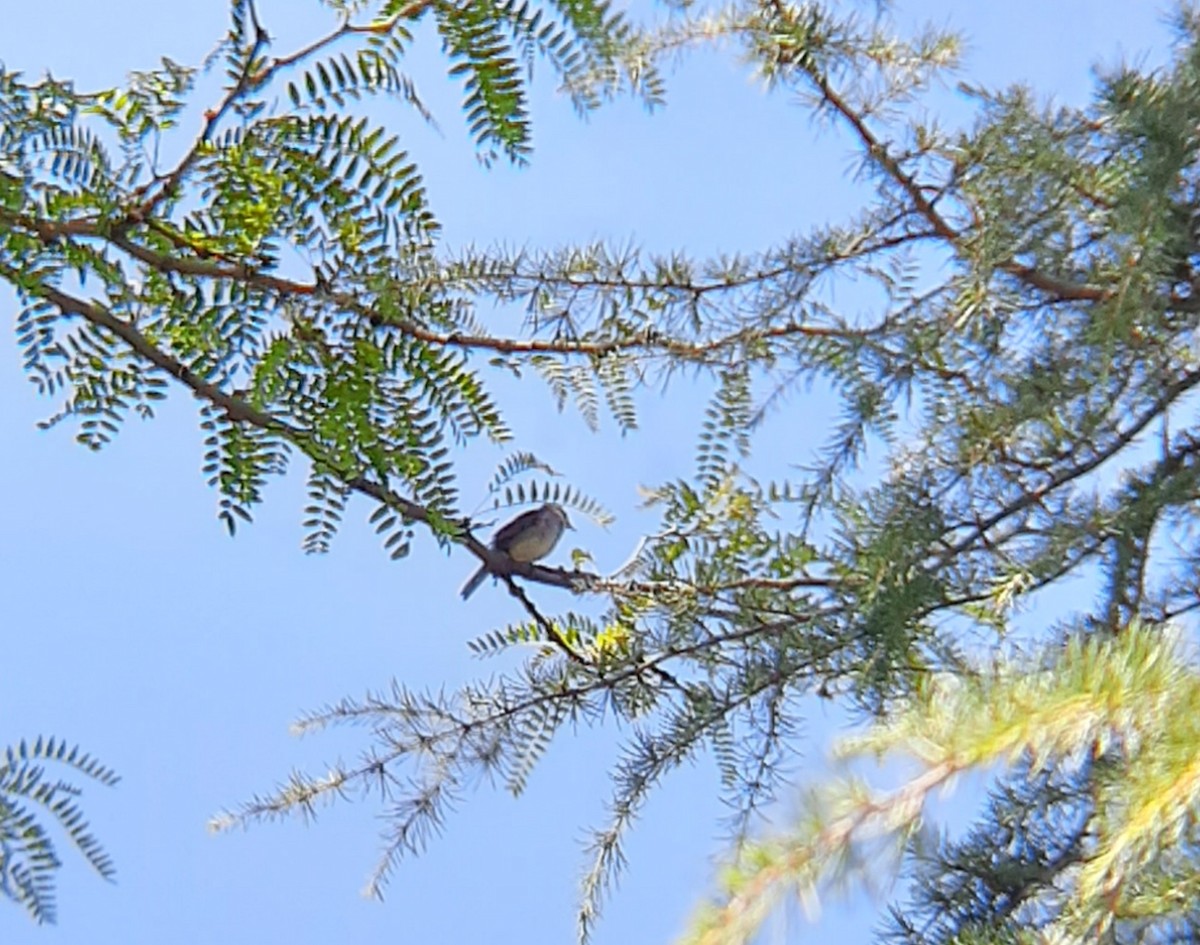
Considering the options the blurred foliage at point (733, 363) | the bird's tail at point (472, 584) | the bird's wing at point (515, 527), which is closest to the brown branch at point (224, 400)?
the blurred foliage at point (733, 363)

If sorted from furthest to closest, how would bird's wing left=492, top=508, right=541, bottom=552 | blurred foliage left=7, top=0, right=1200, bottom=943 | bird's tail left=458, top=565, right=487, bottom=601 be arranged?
bird's wing left=492, top=508, right=541, bottom=552, bird's tail left=458, top=565, right=487, bottom=601, blurred foliage left=7, top=0, right=1200, bottom=943

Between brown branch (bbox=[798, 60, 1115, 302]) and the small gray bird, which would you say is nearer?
brown branch (bbox=[798, 60, 1115, 302])

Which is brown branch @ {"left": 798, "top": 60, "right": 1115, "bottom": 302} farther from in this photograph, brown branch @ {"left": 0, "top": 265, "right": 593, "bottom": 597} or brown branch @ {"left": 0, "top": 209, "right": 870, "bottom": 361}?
brown branch @ {"left": 0, "top": 265, "right": 593, "bottom": 597}

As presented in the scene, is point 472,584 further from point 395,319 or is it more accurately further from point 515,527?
point 395,319

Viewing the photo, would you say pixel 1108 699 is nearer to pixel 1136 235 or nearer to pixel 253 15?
pixel 1136 235

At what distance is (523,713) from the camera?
85 centimetres

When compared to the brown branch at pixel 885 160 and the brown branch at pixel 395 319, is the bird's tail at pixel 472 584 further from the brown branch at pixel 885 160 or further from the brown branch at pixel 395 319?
the brown branch at pixel 885 160

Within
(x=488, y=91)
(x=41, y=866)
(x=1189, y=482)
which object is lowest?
(x=1189, y=482)

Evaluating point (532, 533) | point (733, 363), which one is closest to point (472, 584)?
point (532, 533)

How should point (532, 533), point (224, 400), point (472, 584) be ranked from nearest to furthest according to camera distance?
point (224, 400) → point (472, 584) → point (532, 533)

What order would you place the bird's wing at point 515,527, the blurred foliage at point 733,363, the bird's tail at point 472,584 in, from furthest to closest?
1. the bird's wing at point 515,527
2. the bird's tail at point 472,584
3. the blurred foliage at point 733,363

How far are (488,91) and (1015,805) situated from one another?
41cm

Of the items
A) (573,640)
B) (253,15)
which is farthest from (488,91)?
(573,640)

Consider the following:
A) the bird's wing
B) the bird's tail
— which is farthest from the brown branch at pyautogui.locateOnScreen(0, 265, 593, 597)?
the bird's wing
